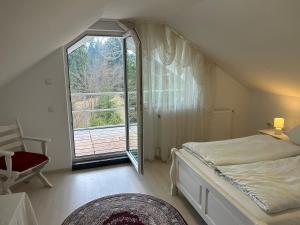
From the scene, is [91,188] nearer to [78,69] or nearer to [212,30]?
[212,30]

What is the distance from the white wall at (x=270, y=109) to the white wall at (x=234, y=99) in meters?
0.12

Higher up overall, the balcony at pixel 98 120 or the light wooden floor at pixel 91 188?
the balcony at pixel 98 120

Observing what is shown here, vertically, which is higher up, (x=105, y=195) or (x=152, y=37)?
(x=152, y=37)

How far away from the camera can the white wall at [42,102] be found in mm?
3158

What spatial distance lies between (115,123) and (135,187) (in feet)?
9.04

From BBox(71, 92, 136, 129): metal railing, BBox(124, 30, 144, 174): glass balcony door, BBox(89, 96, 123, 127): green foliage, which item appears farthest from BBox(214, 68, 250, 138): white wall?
BBox(89, 96, 123, 127): green foliage

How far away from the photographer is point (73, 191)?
9.77 feet

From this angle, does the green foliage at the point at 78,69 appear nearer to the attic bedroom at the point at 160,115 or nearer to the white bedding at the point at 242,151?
the attic bedroom at the point at 160,115

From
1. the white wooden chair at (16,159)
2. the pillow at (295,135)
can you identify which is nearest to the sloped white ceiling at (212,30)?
the pillow at (295,135)

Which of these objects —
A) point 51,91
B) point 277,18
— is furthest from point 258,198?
point 51,91

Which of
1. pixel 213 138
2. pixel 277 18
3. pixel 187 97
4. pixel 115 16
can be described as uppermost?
Answer: pixel 115 16

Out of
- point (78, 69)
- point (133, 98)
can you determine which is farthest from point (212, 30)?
point (78, 69)

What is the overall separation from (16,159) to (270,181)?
8.70 ft

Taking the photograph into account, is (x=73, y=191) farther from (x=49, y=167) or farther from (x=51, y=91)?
(x=51, y=91)
